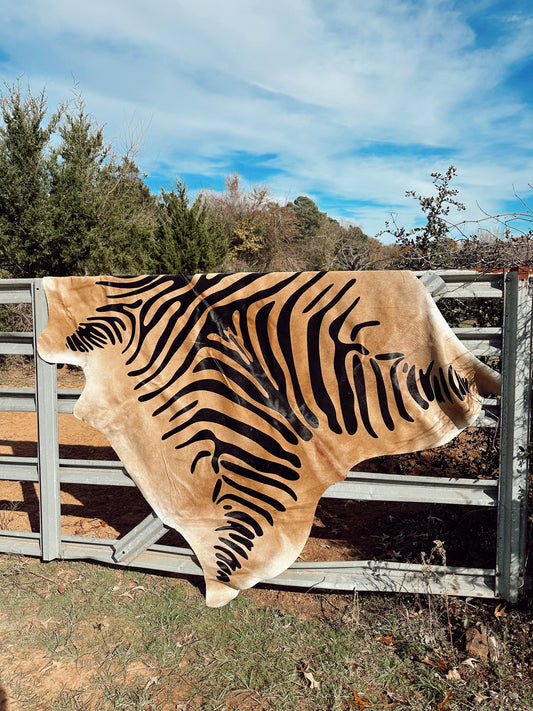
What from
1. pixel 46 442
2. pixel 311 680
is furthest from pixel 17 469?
pixel 311 680

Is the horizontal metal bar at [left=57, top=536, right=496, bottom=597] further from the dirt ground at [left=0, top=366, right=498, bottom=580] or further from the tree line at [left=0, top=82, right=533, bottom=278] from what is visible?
the tree line at [left=0, top=82, right=533, bottom=278]

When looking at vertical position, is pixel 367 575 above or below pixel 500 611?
above

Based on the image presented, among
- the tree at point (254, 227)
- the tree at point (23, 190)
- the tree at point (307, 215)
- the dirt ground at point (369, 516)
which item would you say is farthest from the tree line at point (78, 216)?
the tree at point (307, 215)

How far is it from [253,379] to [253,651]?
4.96 ft

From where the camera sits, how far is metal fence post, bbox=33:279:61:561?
134 inches

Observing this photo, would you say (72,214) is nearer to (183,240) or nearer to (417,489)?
(183,240)

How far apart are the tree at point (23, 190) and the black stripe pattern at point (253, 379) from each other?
34.2 ft

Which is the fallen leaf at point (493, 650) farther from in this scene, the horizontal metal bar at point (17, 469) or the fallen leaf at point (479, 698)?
the horizontal metal bar at point (17, 469)

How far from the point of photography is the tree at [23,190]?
39.0ft

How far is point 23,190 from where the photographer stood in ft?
39.2

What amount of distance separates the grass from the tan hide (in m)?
0.34

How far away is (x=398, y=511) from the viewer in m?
4.15

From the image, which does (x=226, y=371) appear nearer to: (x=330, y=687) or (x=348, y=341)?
(x=348, y=341)

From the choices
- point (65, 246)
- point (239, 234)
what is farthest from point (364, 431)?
point (239, 234)
